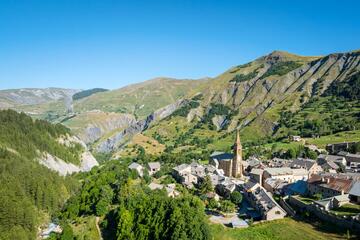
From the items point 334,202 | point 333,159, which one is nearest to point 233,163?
point 333,159

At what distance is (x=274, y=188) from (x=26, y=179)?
72856 millimetres

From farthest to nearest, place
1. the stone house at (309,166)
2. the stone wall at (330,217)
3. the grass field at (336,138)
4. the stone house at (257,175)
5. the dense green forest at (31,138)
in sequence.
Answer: the grass field at (336,138) < the dense green forest at (31,138) < the stone house at (309,166) < the stone house at (257,175) < the stone wall at (330,217)

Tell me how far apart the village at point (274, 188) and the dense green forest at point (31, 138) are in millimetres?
38436

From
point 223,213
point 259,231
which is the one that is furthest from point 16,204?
point 259,231

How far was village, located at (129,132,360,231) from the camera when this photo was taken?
71088mm

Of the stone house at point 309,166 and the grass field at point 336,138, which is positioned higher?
the grass field at point 336,138

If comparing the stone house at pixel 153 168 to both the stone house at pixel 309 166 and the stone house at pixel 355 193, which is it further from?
the stone house at pixel 355 193

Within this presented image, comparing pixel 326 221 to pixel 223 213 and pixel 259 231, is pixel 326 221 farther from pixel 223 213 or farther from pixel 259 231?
pixel 223 213

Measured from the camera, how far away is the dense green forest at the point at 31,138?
130875 millimetres

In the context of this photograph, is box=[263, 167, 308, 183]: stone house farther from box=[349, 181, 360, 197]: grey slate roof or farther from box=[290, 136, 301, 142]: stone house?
box=[290, 136, 301, 142]: stone house

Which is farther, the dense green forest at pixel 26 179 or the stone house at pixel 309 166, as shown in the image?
the stone house at pixel 309 166

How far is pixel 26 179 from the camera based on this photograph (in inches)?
4060

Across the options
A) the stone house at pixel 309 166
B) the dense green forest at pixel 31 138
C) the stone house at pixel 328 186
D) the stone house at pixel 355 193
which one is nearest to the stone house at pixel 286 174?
the stone house at pixel 309 166

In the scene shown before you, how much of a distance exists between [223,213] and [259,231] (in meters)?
13.9
